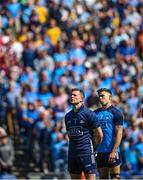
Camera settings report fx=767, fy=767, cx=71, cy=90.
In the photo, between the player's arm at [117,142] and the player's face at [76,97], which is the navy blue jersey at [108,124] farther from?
the player's face at [76,97]

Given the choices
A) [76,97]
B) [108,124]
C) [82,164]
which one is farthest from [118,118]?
[82,164]

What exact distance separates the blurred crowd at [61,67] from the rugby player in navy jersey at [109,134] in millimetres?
4809

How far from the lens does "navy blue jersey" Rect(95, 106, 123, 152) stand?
13922 mm

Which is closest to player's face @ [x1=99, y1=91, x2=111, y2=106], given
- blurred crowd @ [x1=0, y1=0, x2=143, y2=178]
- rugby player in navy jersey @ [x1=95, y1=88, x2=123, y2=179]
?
rugby player in navy jersey @ [x1=95, y1=88, x2=123, y2=179]

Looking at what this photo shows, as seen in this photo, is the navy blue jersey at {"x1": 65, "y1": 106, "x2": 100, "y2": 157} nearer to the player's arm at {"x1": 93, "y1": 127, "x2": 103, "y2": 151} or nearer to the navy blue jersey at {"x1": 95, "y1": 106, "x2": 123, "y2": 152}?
the player's arm at {"x1": 93, "y1": 127, "x2": 103, "y2": 151}

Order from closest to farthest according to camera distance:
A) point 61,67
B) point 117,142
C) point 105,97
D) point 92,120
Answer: point 92,120 < point 117,142 < point 105,97 < point 61,67

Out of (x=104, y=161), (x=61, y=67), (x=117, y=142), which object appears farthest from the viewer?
(x=61, y=67)

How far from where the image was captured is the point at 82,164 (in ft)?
44.1

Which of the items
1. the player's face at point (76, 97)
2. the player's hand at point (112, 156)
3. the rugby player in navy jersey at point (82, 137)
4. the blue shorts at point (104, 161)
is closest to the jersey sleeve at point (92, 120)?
the rugby player in navy jersey at point (82, 137)

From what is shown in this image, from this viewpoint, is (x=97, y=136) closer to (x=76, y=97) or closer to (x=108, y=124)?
(x=108, y=124)

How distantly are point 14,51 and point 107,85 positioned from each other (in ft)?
9.23

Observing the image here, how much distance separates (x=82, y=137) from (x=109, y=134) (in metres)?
0.73

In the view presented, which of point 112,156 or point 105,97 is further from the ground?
point 105,97

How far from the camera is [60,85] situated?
20797 mm
